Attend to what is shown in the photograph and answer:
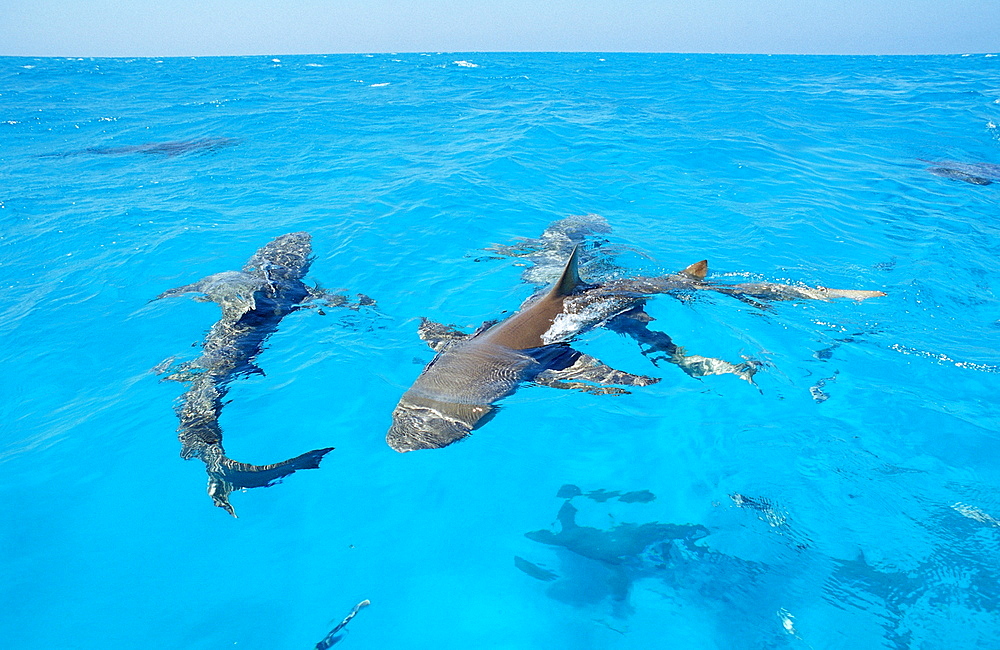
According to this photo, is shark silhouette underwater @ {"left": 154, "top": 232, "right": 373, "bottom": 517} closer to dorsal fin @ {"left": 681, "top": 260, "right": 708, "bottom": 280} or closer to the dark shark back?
the dark shark back

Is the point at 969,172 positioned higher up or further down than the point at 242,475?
higher up

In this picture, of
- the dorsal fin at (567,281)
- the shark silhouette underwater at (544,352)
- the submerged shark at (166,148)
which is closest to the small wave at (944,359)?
the shark silhouette underwater at (544,352)

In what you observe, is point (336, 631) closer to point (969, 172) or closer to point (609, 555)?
point (609, 555)

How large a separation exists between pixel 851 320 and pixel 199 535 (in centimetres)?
928

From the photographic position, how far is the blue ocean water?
4746 mm

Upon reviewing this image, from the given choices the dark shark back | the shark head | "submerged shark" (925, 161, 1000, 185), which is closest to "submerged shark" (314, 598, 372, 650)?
the dark shark back

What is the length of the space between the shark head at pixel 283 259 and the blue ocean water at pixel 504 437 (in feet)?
1.70

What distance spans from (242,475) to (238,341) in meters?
2.97

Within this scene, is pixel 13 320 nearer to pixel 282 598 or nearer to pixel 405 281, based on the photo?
pixel 405 281

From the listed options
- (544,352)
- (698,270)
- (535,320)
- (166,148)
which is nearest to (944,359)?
(698,270)

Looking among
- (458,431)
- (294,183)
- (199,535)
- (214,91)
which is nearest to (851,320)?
(458,431)

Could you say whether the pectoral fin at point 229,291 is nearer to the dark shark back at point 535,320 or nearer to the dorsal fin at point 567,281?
the dark shark back at point 535,320

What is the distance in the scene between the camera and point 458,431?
Answer: 6191mm

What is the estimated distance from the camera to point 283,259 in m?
10.9
